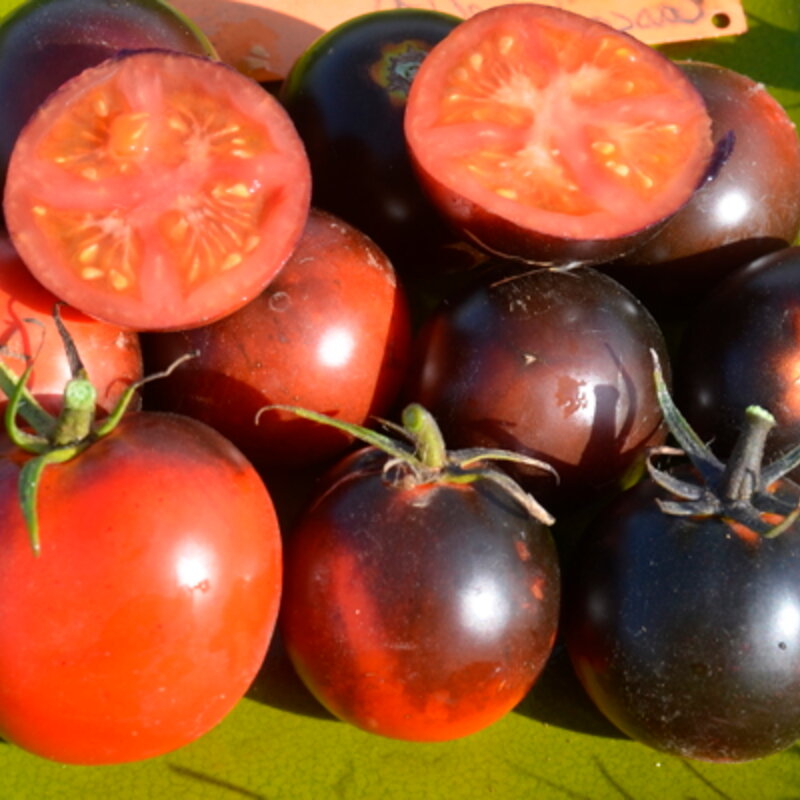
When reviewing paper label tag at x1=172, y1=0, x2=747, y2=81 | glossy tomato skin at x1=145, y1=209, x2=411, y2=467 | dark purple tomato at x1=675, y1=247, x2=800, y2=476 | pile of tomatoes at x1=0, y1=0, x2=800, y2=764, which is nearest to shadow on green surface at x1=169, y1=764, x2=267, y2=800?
pile of tomatoes at x1=0, y1=0, x2=800, y2=764

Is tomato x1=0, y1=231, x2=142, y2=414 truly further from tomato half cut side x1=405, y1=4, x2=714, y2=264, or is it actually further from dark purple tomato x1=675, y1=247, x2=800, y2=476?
dark purple tomato x1=675, y1=247, x2=800, y2=476

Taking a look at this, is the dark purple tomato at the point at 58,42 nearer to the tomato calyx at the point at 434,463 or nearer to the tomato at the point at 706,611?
the tomato calyx at the point at 434,463

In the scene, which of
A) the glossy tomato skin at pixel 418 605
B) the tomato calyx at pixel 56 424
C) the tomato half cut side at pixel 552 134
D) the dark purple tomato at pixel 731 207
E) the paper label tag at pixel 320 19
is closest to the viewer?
the tomato calyx at pixel 56 424

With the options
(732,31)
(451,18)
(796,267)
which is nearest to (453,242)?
(451,18)

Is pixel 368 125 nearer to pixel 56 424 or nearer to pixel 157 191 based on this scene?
pixel 157 191

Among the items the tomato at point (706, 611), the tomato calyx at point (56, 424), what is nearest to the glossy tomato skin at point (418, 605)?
the tomato at point (706, 611)

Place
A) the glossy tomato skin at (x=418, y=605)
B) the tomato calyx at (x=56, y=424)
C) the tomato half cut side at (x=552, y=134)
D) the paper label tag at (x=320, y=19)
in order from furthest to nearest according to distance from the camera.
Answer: the paper label tag at (x=320, y=19) → the tomato half cut side at (x=552, y=134) → the glossy tomato skin at (x=418, y=605) → the tomato calyx at (x=56, y=424)
